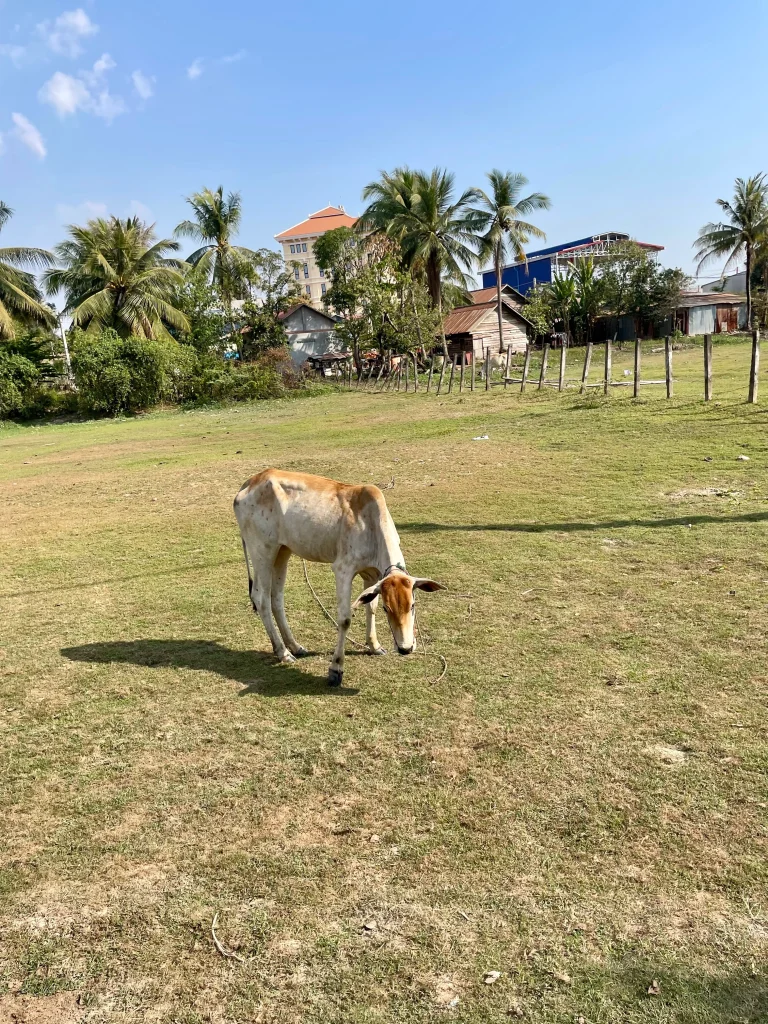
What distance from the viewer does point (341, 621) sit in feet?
17.4

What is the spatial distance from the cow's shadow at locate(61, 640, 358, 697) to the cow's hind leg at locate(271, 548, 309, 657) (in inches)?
6.6

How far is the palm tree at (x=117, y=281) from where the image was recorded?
134 feet

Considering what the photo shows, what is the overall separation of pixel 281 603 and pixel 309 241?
84.6m

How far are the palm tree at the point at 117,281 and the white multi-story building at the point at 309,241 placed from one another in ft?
134

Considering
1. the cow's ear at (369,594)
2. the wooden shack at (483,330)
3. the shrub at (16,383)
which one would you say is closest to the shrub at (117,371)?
the shrub at (16,383)

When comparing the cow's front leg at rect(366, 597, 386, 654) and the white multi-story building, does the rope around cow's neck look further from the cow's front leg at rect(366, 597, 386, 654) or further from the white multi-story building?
the white multi-story building

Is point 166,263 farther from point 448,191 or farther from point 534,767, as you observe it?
point 534,767

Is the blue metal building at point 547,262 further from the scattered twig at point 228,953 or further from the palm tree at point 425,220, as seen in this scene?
the scattered twig at point 228,953

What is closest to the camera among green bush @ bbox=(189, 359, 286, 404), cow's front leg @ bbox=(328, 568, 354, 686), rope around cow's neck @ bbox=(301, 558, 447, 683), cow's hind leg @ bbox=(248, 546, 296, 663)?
cow's front leg @ bbox=(328, 568, 354, 686)

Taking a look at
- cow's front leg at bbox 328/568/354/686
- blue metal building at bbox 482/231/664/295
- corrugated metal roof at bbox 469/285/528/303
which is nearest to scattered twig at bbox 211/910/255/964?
cow's front leg at bbox 328/568/354/686

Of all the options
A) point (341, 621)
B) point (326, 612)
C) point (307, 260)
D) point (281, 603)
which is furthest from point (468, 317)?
point (341, 621)

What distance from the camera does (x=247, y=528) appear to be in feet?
19.5

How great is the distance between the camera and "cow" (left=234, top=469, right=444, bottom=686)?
5.36 m

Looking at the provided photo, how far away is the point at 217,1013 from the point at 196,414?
34237 mm
